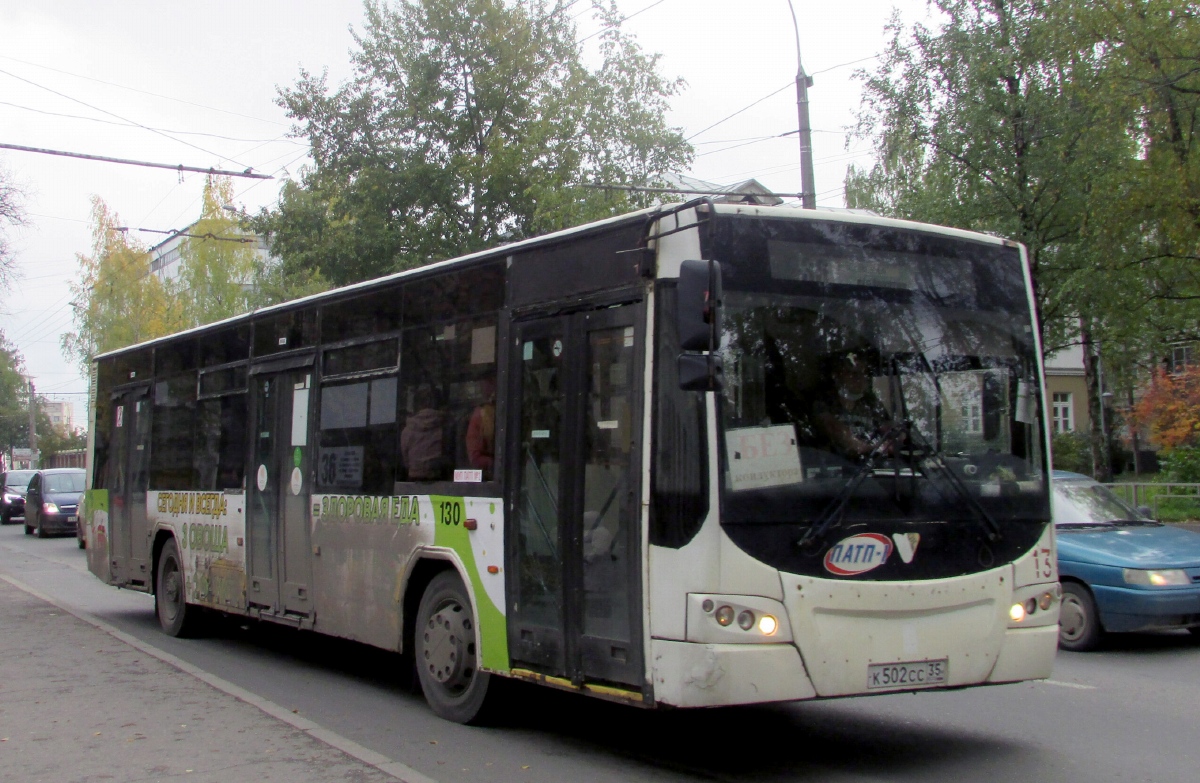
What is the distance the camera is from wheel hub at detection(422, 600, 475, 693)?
7.79 metres

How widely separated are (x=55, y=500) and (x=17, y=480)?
11288 millimetres

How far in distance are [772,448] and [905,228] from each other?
1602mm

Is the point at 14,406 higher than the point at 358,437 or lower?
higher

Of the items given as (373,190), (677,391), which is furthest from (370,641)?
(373,190)

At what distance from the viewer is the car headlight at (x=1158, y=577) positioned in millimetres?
10305

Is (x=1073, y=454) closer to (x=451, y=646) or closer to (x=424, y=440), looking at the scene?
(x=424, y=440)

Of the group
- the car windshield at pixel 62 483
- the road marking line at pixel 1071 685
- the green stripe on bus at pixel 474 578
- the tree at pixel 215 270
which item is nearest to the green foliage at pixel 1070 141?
the road marking line at pixel 1071 685

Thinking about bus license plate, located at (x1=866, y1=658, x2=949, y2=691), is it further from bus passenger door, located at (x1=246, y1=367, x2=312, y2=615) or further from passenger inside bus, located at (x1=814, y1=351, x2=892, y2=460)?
bus passenger door, located at (x1=246, y1=367, x2=312, y2=615)

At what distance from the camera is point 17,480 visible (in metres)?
41.9

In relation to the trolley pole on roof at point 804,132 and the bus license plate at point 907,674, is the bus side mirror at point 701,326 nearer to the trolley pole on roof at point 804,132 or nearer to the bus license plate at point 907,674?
the bus license plate at point 907,674

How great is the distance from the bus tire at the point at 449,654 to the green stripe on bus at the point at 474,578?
17 centimetres

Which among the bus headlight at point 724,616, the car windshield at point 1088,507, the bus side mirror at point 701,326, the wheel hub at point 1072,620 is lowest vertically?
the wheel hub at point 1072,620

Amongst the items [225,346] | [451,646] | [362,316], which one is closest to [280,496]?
[362,316]

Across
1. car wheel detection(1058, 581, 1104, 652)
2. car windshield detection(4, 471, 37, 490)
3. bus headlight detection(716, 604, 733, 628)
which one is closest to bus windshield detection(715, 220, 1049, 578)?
bus headlight detection(716, 604, 733, 628)
